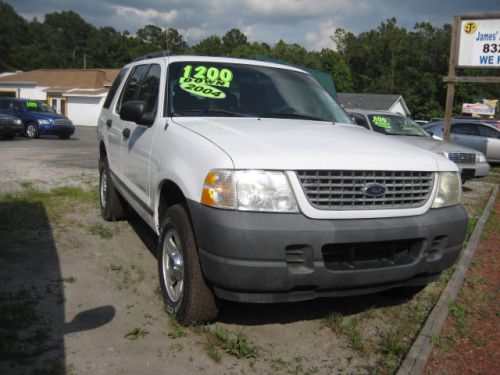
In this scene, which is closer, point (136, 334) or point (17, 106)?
point (136, 334)

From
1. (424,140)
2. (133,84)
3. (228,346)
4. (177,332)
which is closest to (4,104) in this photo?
(424,140)

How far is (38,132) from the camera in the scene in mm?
21203

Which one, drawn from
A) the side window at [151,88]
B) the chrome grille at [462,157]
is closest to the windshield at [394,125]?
the chrome grille at [462,157]

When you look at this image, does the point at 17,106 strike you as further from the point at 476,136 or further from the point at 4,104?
the point at 476,136

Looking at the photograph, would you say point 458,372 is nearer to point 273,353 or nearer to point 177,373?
point 273,353

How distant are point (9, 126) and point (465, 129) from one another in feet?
57.1

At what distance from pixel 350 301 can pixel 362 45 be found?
8946 cm

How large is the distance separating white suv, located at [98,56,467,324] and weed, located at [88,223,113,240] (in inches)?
68.2

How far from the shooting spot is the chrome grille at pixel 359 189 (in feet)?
9.70

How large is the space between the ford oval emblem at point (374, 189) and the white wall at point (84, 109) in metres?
41.2

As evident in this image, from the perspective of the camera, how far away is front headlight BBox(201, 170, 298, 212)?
2852 millimetres

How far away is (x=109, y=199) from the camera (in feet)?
20.1

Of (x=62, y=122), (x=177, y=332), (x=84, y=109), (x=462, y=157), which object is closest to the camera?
(x=177, y=332)

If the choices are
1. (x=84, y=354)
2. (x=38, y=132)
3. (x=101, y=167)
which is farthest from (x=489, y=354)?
(x=38, y=132)
